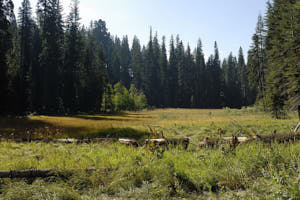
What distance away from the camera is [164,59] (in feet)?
237

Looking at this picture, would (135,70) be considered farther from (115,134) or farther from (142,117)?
(115,134)

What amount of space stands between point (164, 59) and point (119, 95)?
29.6m

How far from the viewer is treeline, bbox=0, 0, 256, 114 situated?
86.7 feet

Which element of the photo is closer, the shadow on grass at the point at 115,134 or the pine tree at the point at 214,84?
the shadow on grass at the point at 115,134

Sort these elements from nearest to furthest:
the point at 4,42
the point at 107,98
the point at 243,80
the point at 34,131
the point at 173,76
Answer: the point at 34,131, the point at 4,42, the point at 107,98, the point at 173,76, the point at 243,80

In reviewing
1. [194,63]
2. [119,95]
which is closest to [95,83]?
[119,95]

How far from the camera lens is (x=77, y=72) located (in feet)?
122

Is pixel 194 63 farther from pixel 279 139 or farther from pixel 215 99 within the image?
pixel 279 139

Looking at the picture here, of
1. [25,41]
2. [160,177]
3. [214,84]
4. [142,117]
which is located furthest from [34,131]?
[214,84]

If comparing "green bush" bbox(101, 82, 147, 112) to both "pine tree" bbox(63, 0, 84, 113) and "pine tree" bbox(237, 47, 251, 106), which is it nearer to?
"pine tree" bbox(63, 0, 84, 113)

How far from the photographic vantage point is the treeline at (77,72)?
2642 cm

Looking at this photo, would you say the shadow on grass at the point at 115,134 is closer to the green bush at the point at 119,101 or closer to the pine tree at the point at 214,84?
the green bush at the point at 119,101

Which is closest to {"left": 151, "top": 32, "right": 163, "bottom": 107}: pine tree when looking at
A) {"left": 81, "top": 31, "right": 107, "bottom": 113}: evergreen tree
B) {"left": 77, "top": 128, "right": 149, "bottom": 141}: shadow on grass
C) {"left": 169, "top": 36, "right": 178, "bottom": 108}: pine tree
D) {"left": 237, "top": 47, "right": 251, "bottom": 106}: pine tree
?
{"left": 169, "top": 36, "right": 178, "bottom": 108}: pine tree

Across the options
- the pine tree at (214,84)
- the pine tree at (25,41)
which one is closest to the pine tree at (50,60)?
the pine tree at (25,41)
